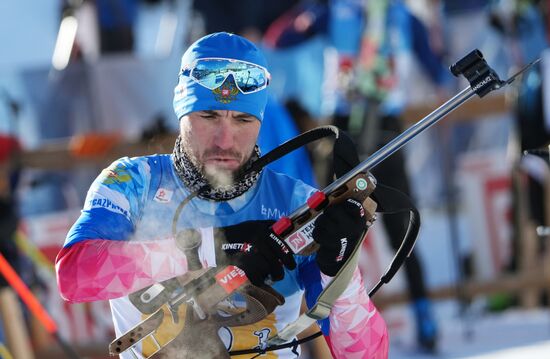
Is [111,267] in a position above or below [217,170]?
below

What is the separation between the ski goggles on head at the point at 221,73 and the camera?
339 centimetres

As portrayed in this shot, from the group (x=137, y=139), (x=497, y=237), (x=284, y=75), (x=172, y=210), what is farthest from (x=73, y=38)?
(x=172, y=210)

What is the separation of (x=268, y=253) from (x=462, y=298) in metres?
5.07

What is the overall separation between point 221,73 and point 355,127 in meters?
3.57

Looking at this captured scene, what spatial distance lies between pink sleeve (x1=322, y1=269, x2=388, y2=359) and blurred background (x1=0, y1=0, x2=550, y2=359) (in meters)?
2.53

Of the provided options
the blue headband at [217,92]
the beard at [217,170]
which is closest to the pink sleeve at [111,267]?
the beard at [217,170]

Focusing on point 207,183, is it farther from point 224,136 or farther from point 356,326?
point 356,326

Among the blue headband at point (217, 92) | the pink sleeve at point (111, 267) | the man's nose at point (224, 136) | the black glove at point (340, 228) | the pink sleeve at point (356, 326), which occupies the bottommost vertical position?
the pink sleeve at point (356, 326)

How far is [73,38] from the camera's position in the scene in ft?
24.8

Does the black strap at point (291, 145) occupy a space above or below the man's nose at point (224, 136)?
below

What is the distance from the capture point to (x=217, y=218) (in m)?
3.47

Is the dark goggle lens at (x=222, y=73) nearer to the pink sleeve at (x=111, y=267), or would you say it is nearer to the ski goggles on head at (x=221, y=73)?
the ski goggles on head at (x=221, y=73)

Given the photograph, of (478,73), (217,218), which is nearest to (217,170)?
(217,218)

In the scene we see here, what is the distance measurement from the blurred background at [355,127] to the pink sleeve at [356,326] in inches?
99.8
